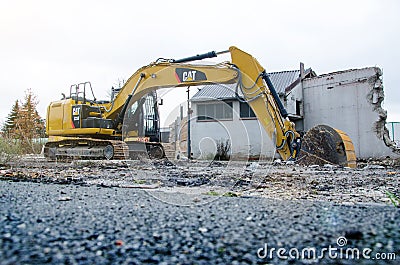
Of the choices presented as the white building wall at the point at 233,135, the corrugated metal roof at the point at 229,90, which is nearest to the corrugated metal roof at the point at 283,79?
the corrugated metal roof at the point at 229,90

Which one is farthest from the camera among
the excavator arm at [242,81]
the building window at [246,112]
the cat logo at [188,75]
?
the building window at [246,112]

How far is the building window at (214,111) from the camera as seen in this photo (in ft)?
50.6

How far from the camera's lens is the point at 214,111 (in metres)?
15.7

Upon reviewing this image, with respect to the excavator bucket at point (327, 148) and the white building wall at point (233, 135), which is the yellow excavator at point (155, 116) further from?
the white building wall at point (233, 135)

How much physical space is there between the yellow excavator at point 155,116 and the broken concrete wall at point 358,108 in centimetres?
559

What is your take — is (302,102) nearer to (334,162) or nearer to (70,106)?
(334,162)

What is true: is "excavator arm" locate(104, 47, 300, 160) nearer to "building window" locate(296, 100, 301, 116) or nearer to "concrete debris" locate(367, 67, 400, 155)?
"concrete debris" locate(367, 67, 400, 155)

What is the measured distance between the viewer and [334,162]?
777 centimetres

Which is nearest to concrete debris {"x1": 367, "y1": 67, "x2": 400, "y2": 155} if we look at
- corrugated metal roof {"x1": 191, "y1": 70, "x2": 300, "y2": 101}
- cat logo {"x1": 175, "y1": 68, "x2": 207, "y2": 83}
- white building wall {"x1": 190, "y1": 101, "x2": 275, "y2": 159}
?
corrugated metal roof {"x1": 191, "y1": 70, "x2": 300, "y2": 101}

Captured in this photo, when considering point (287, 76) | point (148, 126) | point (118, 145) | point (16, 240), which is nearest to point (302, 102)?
point (287, 76)

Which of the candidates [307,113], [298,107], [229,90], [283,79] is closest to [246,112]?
[229,90]

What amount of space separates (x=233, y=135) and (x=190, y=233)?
47.1 feet

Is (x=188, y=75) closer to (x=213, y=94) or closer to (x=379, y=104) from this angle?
(x=213, y=94)

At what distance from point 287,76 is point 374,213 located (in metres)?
15.3
